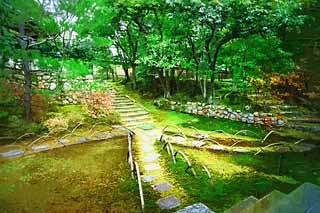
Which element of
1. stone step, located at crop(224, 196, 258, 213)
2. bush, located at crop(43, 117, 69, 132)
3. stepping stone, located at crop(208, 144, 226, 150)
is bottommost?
stepping stone, located at crop(208, 144, 226, 150)

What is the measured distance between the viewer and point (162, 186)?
5047mm

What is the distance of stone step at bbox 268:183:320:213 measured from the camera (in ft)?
3.67

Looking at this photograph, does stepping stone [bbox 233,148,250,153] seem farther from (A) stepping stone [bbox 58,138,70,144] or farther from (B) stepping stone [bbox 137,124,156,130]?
(A) stepping stone [bbox 58,138,70,144]

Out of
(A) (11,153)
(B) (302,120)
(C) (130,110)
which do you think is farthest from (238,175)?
(C) (130,110)

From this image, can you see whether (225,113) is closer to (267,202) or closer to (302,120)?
(302,120)

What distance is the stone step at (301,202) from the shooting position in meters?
1.12

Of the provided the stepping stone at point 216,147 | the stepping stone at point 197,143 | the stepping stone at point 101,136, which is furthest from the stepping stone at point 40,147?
the stepping stone at point 216,147

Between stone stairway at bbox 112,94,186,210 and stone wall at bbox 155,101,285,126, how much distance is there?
148cm

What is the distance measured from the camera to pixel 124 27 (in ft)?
41.4

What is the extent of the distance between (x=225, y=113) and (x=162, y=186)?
5556 mm

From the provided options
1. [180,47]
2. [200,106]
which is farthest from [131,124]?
[180,47]

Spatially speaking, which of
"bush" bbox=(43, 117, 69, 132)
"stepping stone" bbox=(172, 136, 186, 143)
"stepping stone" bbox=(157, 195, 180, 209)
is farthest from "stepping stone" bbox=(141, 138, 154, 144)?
"stepping stone" bbox=(157, 195, 180, 209)

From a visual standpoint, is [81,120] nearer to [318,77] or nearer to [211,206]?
[211,206]

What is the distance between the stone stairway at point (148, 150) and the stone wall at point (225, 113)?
1478mm
